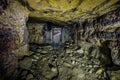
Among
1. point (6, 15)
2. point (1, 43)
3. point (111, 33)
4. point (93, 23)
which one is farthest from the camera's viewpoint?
point (93, 23)

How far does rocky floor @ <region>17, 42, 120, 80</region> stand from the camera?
7.18ft

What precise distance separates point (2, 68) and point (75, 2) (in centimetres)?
180

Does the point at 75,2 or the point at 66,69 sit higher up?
the point at 75,2

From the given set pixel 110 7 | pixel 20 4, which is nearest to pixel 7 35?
pixel 20 4

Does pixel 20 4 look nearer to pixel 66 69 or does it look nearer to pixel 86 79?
pixel 66 69

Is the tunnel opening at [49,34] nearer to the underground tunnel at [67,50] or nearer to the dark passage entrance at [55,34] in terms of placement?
the dark passage entrance at [55,34]

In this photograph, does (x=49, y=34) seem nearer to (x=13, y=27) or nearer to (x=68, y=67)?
(x=68, y=67)

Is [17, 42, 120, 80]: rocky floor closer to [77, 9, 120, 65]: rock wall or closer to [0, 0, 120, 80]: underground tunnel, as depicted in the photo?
[0, 0, 120, 80]: underground tunnel

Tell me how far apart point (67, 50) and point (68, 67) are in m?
0.90

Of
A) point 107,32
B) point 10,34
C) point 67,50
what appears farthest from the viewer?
point 67,50

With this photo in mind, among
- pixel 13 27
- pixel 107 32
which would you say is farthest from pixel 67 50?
pixel 13 27

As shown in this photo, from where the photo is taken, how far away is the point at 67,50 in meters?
3.48

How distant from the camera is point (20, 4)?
7.36 ft

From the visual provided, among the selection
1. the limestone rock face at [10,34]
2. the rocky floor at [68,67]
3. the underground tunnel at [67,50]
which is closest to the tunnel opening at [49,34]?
the underground tunnel at [67,50]
